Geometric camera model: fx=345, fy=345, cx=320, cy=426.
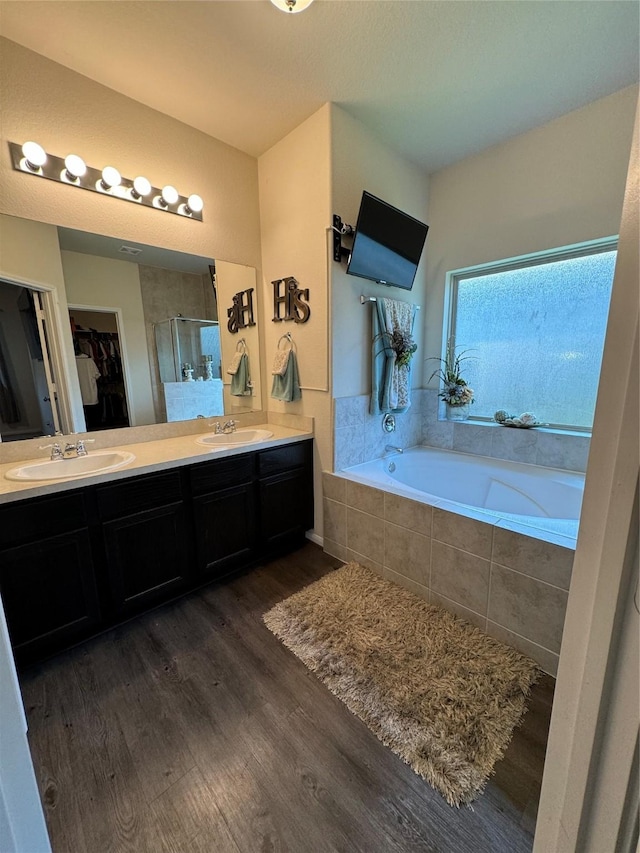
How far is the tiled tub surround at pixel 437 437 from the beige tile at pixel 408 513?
0.48 meters

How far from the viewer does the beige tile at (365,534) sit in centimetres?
217

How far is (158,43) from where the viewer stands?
1592mm

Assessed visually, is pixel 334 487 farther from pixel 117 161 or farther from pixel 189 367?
pixel 117 161

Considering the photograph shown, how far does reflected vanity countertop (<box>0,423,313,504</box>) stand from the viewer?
1.44m

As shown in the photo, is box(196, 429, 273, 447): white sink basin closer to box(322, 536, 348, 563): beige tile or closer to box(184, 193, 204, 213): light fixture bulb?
box(322, 536, 348, 563): beige tile

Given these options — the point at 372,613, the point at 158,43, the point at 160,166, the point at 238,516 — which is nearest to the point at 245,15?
the point at 158,43

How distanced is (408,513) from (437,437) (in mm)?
1219

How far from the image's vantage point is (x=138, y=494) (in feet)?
5.65

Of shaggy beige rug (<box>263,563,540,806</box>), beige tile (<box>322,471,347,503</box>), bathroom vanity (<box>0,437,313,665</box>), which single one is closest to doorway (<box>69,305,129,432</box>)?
bathroom vanity (<box>0,437,313,665</box>)

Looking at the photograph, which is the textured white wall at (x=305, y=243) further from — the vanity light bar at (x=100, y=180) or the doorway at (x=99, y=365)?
the doorway at (x=99, y=365)

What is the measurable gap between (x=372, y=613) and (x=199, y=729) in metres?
0.93

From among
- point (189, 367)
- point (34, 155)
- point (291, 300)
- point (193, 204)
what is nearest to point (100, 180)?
point (34, 155)

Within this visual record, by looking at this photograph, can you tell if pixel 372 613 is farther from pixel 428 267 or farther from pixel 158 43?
pixel 158 43

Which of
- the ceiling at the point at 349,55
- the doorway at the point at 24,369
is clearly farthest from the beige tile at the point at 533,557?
the doorway at the point at 24,369
